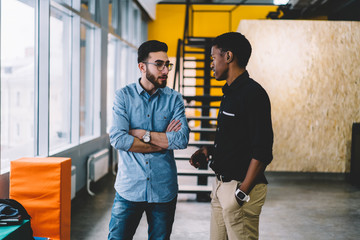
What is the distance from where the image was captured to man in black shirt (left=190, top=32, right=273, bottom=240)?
163 centimetres

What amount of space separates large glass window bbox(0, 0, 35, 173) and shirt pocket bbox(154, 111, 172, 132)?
2.49 m

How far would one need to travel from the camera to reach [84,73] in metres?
5.94

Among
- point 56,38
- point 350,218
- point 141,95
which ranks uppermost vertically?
point 56,38

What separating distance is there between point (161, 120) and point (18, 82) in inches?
117

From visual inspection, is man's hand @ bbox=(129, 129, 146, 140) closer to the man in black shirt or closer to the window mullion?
the man in black shirt

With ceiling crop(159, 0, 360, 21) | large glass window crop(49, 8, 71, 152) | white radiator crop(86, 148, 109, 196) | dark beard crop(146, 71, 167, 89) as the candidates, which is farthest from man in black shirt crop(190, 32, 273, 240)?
ceiling crop(159, 0, 360, 21)

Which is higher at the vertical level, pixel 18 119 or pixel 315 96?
pixel 315 96

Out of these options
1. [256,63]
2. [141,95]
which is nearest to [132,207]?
[141,95]

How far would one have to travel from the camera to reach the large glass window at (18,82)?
3.85 m

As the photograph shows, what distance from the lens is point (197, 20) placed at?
34.9 ft

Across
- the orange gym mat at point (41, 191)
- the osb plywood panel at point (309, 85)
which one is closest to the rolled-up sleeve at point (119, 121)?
the orange gym mat at point (41, 191)

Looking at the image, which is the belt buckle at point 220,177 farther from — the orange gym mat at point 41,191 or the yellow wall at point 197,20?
the yellow wall at point 197,20

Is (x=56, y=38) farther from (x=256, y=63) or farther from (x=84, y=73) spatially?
(x=256, y=63)

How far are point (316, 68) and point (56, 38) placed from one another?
447cm
